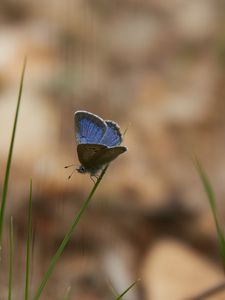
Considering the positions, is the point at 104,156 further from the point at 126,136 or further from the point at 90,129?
the point at 126,136

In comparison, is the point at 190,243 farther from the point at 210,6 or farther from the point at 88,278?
the point at 210,6

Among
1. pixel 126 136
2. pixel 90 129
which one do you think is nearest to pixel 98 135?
pixel 90 129

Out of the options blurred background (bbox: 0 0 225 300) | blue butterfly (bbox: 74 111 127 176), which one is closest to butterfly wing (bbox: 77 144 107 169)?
blue butterfly (bbox: 74 111 127 176)

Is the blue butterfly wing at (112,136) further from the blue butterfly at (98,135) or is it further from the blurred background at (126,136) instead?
the blurred background at (126,136)

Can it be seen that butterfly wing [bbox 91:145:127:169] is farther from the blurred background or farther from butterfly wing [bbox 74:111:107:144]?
the blurred background

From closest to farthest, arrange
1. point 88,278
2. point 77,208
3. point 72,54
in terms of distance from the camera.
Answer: point 88,278, point 77,208, point 72,54

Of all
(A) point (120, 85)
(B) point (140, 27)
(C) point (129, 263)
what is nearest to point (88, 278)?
(C) point (129, 263)

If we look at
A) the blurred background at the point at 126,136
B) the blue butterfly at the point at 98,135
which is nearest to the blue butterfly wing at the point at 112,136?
the blue butterfly at the point at 98,135
